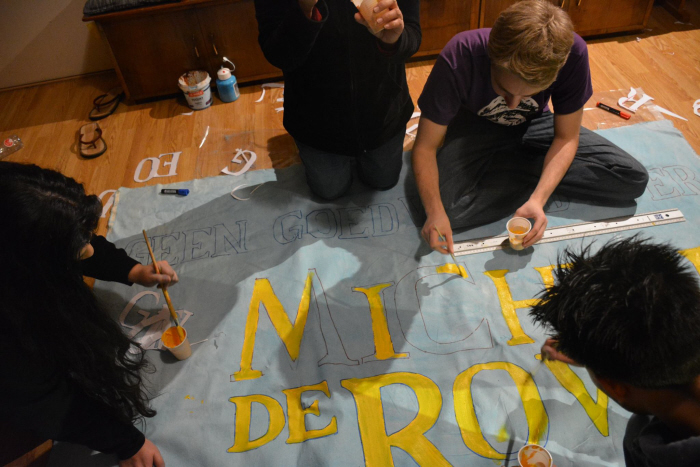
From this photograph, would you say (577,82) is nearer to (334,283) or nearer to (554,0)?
(334,283)

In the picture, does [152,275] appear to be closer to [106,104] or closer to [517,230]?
[517,230]

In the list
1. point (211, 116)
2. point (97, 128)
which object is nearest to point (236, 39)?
point (211, 116)

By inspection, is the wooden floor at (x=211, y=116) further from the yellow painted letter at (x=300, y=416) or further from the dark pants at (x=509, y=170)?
the yellow painted letter at (x=300, y=416)

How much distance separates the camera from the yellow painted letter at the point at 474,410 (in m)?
1.35

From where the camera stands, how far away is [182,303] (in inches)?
69.3

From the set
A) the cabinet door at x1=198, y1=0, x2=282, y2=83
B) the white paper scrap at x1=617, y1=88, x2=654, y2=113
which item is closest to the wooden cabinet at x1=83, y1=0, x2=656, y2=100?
the cabinet door at x1=198, y1=0, x2=282, y2=83

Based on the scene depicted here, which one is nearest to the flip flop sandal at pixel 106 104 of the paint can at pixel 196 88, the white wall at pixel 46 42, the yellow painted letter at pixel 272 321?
the white wall at pixel 46 42

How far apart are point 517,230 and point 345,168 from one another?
0.70m

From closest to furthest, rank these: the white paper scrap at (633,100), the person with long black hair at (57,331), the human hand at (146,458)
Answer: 1. the person with long black hair at (57,331)
2. the human hand at (146,458)
3. the white paper scrap at (633,100)

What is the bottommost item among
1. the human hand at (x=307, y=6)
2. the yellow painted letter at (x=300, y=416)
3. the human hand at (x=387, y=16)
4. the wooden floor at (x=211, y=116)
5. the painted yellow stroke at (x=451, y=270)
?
the wooden floor at (x=211, y=116)

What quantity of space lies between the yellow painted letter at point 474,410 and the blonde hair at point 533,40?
848 millimetres

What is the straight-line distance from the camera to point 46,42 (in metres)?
2.92

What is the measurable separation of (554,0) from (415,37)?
1.58 metres

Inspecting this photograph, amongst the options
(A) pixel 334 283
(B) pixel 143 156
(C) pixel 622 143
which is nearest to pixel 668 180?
(C) pixel 622 143
